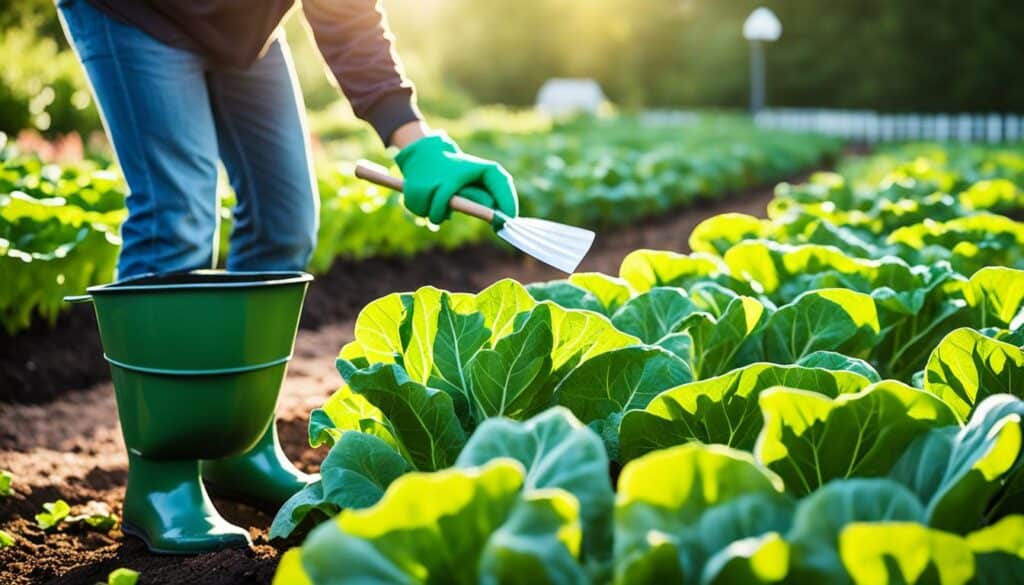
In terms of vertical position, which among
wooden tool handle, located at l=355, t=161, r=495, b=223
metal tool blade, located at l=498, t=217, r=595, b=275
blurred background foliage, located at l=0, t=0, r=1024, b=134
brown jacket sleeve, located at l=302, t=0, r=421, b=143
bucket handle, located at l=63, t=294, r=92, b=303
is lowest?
blurred background foliage, located at l=0, t=0, r=1024, b=134

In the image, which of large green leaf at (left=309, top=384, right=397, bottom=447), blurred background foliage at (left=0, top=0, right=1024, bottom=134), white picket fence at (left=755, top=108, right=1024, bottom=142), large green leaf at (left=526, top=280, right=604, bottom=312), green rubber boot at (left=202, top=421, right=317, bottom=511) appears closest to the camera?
large green leaf at (left=309, top=384, right=397, bottom=447)

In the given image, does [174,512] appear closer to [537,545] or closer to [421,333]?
[421,333]

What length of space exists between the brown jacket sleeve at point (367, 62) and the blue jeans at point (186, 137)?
0.18 m

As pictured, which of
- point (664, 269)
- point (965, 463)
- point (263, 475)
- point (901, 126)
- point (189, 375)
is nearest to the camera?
point (965, 463)

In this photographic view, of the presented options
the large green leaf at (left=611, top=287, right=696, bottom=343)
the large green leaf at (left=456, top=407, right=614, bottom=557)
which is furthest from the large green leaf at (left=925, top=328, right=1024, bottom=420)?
the large green leaf at (left=456, top=407, right=614, bottom=557)

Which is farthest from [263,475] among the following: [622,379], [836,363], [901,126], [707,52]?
[707,52]

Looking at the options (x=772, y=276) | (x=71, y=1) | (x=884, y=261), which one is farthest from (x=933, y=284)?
(x=71, y=1)

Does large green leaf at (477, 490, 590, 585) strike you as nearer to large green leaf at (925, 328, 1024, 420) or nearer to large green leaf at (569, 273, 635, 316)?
large green leaf at (925, 328, 1024, 420)

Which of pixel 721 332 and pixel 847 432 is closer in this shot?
pixel 847 432

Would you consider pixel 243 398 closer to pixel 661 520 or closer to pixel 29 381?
pixel 661 520

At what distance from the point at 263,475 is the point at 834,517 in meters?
1.70

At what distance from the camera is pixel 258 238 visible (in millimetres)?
2766

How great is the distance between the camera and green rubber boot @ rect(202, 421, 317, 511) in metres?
2.66

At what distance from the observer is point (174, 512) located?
2311 mm
